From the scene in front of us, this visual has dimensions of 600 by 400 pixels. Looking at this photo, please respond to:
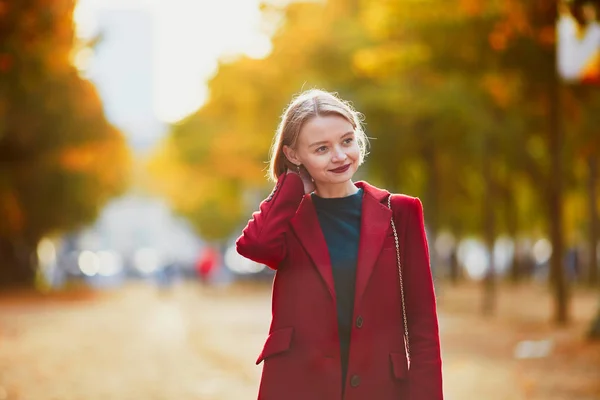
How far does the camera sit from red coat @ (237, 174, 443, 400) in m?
3.36

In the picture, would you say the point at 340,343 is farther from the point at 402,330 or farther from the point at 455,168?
the point at 455,168

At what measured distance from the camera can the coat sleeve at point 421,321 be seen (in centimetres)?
340

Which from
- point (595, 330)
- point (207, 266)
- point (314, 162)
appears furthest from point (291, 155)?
point (207, 266)

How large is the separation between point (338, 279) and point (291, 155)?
0.44 metres

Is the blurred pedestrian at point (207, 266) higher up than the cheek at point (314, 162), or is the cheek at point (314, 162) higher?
the blurred pedestrian at point (207, 266)

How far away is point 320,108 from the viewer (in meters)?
3.47

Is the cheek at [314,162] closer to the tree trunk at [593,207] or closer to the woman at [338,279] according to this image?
the woman at [338,279]

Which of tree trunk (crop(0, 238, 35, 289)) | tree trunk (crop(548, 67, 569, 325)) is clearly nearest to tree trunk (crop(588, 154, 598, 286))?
tree trunk (crop(548, 67, 569, 325))

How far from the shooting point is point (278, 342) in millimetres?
3420

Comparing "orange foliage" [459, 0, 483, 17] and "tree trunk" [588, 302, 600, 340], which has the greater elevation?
"orange foliage" [459, 0, 483, 17]

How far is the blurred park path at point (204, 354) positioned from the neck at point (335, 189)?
7490 millimetres

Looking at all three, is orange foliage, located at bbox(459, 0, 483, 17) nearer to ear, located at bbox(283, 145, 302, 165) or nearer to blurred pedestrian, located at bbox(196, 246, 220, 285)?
ear, located at bbox(283, 145, 302, 165)

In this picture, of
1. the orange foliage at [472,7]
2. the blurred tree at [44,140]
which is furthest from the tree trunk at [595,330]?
the blurred tree at [44,140]

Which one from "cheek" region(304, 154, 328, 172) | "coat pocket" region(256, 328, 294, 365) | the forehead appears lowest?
"coat pocket" region(256, 328, 294, 365)
